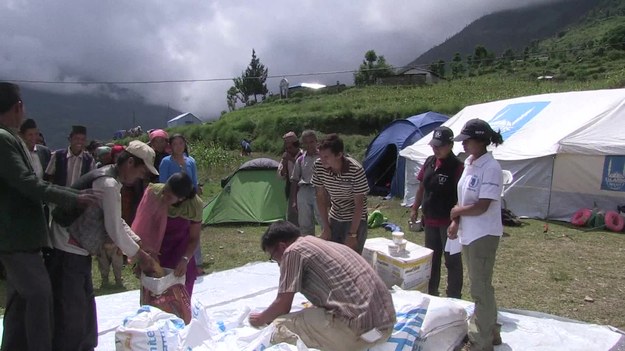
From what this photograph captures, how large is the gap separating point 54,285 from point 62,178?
2321 millimetres

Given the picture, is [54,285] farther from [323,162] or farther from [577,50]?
[577,50]

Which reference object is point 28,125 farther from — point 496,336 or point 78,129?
point 496,336

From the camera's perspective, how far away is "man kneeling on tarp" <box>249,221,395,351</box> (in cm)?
228

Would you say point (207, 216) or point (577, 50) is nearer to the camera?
point (207, 216)

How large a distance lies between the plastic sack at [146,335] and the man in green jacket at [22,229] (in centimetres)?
45

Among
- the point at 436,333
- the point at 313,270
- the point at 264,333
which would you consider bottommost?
the point at 436,333

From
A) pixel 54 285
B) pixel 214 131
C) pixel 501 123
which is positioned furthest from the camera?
pixel 214 131

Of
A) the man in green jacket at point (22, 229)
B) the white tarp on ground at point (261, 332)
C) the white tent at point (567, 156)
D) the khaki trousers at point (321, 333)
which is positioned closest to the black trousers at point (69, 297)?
the man in green jacket at point (22, 229)

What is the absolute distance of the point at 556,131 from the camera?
9000mm

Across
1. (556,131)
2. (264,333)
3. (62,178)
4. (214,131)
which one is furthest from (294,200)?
(214,131)

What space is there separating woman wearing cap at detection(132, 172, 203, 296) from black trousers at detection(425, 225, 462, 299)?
2.01 m

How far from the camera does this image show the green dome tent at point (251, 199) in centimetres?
824

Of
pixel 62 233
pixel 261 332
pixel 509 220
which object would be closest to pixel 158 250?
pixel 62 233

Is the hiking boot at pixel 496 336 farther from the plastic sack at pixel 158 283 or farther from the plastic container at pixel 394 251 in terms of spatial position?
the plastic sack at pixel 158 283
